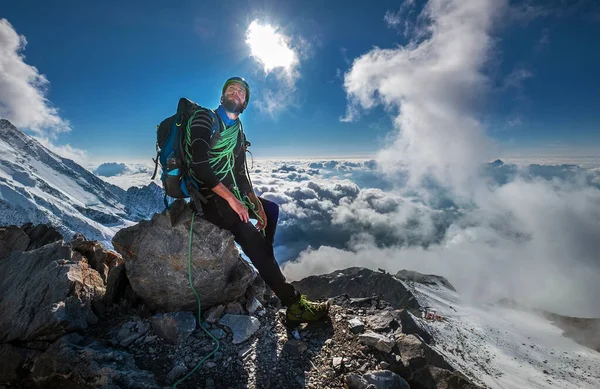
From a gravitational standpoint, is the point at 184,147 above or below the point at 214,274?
above

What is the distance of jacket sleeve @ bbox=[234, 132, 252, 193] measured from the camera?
24.7ft

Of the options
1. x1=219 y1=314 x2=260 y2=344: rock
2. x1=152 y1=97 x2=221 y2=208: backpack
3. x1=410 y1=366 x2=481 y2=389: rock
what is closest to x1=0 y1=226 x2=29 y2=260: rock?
x1=152 y1=97 x2=221 y2=208: backpack

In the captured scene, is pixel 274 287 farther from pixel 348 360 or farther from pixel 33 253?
pixel 33 253

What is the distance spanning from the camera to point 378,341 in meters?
5.77

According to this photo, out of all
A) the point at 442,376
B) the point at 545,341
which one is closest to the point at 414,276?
the point at 545,341

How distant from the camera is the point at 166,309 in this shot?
654 cm

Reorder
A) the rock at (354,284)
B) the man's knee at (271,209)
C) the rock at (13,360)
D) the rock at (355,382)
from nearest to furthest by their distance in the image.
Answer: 1. the rock at (355,382)
2. the rock at (13,360)
3. the man's knee at (271,209)
4. the rock at (354,284)

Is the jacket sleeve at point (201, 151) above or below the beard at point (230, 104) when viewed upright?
below

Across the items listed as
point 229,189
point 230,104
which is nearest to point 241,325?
point 229,189

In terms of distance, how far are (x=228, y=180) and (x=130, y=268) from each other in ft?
10.8

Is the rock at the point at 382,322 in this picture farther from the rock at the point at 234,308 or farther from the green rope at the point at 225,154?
the green rope at the point at 225,154

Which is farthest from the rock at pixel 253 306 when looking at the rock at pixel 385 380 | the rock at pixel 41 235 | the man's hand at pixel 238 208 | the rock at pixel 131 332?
the rock at pixel 41 235

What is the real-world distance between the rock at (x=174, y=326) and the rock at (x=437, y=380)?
4801 mm

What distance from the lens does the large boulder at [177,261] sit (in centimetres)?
655
